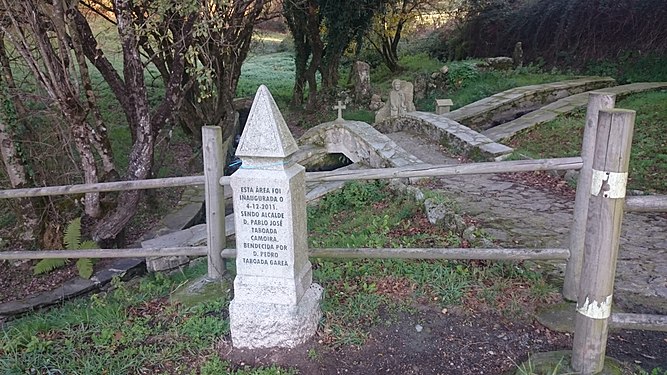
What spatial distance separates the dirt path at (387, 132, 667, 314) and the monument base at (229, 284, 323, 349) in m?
2.10

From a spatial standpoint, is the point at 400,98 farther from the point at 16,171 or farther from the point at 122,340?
the point at 122,340

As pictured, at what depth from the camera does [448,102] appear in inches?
451

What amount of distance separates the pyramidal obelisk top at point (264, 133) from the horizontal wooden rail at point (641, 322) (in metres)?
2.05

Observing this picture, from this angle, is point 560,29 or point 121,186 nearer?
point 121,186

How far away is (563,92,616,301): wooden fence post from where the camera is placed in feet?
10.2

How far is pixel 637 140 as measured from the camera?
7.55 metres

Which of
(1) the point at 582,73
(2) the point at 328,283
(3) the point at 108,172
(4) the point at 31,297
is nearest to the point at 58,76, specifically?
(3) the point at 108,172

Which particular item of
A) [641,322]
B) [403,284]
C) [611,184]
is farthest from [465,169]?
[641,322]

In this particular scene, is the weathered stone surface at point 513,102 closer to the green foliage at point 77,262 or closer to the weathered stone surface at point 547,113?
the weathered stone surface at point 547,113

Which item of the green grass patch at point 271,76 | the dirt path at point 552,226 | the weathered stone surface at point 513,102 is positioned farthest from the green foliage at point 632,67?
the green grass patch at point 271,76

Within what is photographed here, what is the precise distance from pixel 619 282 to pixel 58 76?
600cm

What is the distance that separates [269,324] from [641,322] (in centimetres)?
211

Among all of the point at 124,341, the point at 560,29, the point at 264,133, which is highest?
the point at 560,29

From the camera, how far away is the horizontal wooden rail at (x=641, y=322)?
271 centimetres
